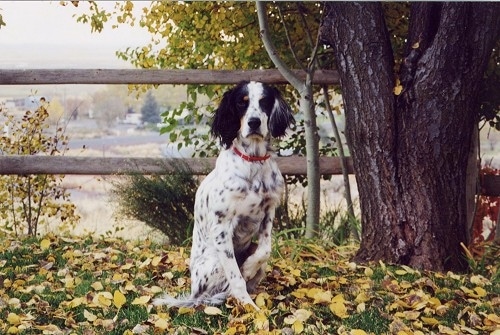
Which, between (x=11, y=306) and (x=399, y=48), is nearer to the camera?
(x=11, y=306)

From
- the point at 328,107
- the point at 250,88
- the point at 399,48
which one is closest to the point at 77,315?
the point at 250,88

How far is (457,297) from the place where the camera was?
4023 mm

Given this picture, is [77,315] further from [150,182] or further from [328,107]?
[328,107]

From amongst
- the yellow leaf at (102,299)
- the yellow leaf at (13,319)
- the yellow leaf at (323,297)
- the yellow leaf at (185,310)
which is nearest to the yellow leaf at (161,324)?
the yellow leaf at (185,310)

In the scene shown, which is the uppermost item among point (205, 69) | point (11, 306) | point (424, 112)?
point (205, 69)

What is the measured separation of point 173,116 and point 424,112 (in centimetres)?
222

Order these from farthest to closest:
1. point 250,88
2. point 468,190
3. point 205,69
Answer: point 205,69 → point 468,190 → point 250,88

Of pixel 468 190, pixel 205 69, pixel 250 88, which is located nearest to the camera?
pixel 250 88

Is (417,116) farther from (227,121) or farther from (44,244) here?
(44,244)

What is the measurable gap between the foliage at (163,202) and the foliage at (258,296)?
0.99 feet

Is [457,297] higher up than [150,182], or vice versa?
[150,182]

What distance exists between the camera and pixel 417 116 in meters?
4.48

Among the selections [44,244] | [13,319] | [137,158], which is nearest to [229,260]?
[13,319]

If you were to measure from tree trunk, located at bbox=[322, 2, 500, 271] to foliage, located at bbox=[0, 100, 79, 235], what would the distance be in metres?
2.71
